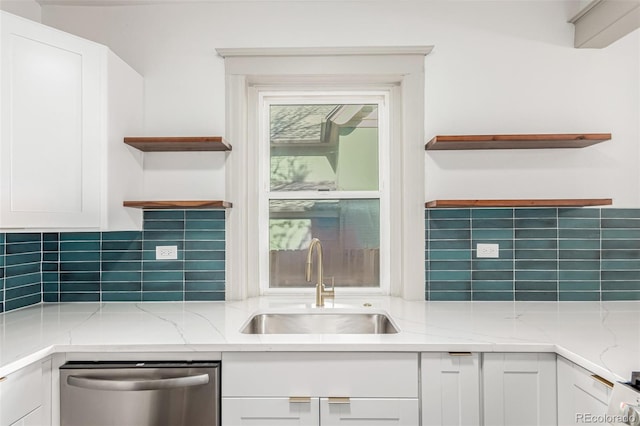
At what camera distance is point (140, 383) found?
1.45 meters

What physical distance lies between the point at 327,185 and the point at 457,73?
0.94m

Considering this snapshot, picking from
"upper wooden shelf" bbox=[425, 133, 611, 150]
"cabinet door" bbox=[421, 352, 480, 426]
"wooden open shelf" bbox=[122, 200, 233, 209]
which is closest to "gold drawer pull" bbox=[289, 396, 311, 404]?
"cabinet door" bbox=[421, 352, 480, 426]

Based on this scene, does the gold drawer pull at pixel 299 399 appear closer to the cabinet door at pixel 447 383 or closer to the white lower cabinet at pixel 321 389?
the white lower cabinet at pixel 321 389

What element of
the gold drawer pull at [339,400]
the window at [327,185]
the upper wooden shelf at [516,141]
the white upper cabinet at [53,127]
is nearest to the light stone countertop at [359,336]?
the gold drawer pull at [339,400]

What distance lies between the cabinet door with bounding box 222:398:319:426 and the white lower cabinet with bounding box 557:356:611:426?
87cm

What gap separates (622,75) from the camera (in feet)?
7.18

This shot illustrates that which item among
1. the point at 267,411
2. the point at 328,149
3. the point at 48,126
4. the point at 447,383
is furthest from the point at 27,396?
the point at 328,149

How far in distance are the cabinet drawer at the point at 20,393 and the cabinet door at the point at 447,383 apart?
53.7 inches

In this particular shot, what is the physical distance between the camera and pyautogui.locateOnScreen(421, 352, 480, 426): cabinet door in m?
1.49

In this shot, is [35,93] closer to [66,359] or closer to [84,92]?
[84,92]

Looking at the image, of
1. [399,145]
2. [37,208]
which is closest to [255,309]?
[37,208]

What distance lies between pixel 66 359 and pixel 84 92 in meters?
1.13

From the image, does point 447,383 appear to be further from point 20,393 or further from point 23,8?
point 23,8

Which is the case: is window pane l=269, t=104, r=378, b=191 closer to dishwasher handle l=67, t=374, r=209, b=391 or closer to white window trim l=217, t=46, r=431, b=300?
white window trim l=217, t=46, r=431, b=300
